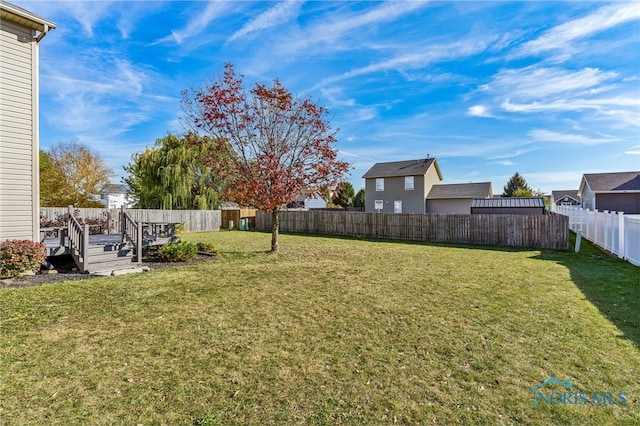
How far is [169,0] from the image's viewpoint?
7973mm

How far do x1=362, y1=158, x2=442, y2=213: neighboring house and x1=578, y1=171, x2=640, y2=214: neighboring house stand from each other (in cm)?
A: 1160

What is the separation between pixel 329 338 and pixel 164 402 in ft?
6.15

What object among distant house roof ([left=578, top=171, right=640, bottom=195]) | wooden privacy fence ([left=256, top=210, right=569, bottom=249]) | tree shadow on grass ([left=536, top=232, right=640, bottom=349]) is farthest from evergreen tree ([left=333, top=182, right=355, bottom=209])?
tree shadow on grass ([left=536, top=232, right=640, bottom=349])

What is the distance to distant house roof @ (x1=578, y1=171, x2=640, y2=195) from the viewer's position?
22031 millimetres

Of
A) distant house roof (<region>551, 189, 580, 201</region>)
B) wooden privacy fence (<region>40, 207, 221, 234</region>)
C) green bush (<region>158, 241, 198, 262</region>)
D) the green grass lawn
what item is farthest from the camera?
distant house roof (<region>551, 189, 580, 201</region>)

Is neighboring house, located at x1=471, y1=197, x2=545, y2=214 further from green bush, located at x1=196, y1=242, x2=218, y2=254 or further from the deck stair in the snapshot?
the deck stair

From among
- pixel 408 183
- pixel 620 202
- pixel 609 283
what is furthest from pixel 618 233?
pixel 408 183

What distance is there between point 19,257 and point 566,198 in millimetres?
50759

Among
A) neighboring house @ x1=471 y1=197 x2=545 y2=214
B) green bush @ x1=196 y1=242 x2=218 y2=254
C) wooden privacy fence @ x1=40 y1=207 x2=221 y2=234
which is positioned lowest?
green bush @ x1=196 y1=242 x2=218 y2=254

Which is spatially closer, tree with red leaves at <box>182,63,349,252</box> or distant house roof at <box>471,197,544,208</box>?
tree with red leaves at <box>182,63,349,252</box>

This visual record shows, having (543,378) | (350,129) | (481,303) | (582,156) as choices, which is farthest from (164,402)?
(582,156)

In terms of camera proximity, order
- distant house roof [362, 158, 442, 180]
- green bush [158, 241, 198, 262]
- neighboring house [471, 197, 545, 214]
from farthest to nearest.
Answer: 1. distant house roof [362, 158, 442, 180]
2. neighboring house [471, 197, 545, 214]
3. green bush [158, 241, 198, 262]

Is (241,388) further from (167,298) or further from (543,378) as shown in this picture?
(167,298)

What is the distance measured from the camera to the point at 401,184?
28.3 m
